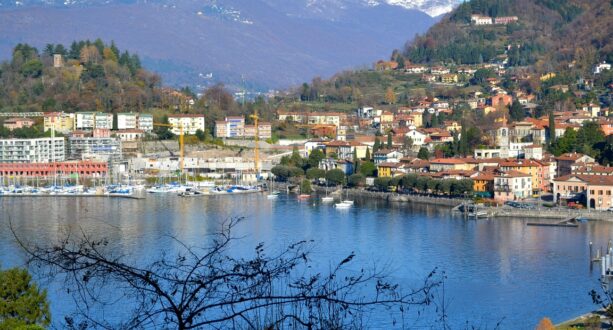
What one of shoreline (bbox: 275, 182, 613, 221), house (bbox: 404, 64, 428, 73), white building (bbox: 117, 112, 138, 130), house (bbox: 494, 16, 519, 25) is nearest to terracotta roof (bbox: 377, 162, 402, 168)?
shoreline (bbox: 275, 182, 613, 221)

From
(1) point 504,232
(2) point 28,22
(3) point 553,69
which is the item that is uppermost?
(2) point 28,22

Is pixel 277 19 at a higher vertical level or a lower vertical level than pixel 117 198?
higher

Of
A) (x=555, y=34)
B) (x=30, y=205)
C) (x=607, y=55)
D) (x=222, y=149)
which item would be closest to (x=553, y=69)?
(x=607, y=55)

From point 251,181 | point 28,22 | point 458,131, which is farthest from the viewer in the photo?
point 28,22

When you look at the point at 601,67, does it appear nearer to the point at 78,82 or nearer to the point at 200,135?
the point at 200,135

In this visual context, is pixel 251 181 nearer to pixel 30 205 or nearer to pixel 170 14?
pixel 30 205

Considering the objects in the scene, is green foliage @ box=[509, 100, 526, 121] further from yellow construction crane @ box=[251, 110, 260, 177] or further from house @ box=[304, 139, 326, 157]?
yellow construction crane @ box=[251, 110, 260, 177]
